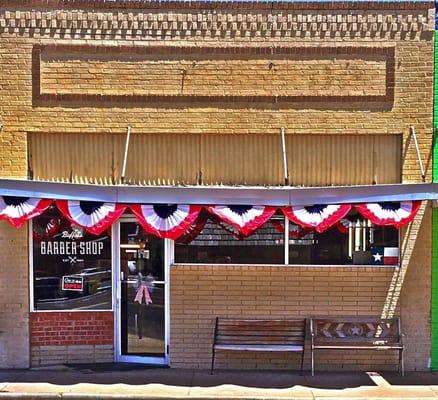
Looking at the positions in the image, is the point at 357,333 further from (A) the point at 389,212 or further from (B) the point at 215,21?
(B) the point at 215,21

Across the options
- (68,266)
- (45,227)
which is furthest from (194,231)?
(45,227)

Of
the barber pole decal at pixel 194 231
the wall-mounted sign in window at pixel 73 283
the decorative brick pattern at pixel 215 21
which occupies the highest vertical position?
the decorative brick pattern at pixel 215 21

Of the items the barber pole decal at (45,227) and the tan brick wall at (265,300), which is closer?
the tan brick wall at (265,300)

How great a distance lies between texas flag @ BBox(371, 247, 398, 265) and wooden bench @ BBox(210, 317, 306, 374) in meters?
1.45

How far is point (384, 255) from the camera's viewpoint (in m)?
7.95

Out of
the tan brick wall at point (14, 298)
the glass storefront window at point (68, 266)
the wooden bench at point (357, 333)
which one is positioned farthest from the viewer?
the glass storefront window at point (68, 266)

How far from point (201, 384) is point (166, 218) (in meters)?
2.36

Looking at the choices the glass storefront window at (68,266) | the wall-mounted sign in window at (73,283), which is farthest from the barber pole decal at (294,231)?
the wall-mounted sign in window at (73,283)

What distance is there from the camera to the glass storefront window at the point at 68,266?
8055 millimetres

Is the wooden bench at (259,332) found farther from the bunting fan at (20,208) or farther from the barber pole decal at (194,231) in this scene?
the bunting fan at (20,208)

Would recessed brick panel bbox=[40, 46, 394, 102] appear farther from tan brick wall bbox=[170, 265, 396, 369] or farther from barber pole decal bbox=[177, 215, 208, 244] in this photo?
tan brick wall bbox=[170, 265, 396, 369]

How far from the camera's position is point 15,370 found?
783 cm

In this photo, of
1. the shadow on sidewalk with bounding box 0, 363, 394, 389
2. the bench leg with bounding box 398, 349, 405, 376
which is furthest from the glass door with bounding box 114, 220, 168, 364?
the bench leg with bounding box 398, 349, 405, 376

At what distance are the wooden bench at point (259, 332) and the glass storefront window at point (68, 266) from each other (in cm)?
185
